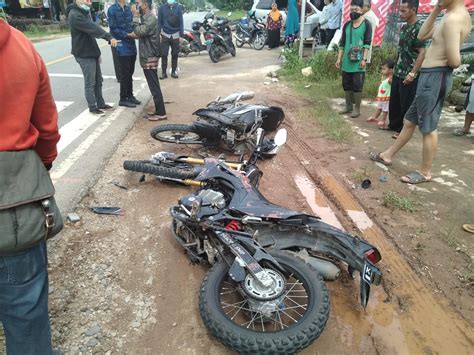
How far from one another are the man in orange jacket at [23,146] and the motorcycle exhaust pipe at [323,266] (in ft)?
5.65

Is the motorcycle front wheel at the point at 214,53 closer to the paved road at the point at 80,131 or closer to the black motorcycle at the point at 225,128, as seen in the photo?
the paved road at the point at 80,131

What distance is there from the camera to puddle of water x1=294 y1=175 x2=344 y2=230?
372 centimetres

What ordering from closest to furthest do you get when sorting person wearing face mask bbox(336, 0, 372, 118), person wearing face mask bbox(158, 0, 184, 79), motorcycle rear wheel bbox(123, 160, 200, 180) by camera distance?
motorcycle rear wheel bbox(123, 160, 200, 180), person wearing face mask bbox(336, 0, 372, 118), person wearing face mask bbox(158, 0, 184, 79)

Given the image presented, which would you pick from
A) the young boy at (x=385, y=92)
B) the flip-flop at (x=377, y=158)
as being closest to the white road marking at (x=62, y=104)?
the flip-flop at (x=377, y=158)

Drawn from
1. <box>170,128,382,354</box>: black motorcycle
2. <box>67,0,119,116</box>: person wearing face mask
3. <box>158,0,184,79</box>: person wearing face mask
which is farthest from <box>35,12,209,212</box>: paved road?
<box>170,128,382,354</box>: black motorcycle

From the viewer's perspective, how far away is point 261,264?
96.3 inches

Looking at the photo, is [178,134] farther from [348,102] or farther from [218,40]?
[218,40]

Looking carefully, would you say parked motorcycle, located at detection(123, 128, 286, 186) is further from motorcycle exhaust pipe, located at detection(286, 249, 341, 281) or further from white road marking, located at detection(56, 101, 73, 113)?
white road marking, located at detection(56, 101, 73, 113)

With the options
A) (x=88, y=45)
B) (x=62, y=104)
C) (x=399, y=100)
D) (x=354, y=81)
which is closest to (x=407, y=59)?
(x=399, y=100)

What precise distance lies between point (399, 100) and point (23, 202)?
18.1 feet

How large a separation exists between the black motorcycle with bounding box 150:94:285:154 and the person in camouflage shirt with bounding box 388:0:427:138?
1.91m

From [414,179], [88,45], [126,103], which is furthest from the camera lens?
[126,103]

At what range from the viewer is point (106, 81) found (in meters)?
9.09

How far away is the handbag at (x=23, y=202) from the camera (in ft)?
4.97
